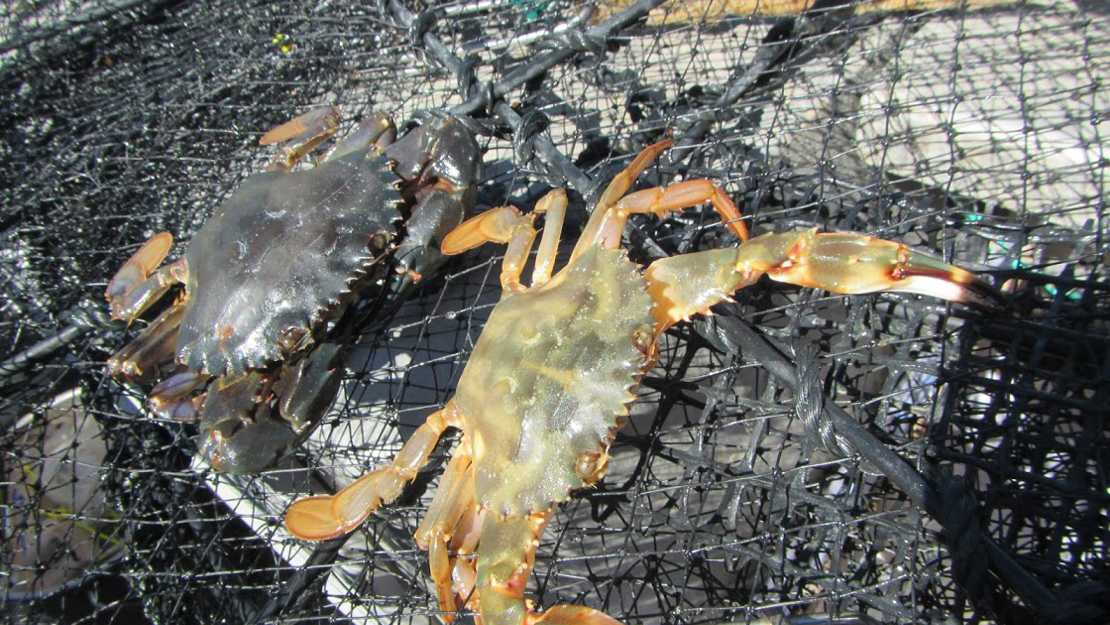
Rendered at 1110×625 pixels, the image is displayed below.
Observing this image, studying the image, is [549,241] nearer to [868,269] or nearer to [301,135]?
[868,269]

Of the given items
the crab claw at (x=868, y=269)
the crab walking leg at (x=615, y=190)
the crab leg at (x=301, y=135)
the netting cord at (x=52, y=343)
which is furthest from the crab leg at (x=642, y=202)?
the netting cord at (x=52, y=343)

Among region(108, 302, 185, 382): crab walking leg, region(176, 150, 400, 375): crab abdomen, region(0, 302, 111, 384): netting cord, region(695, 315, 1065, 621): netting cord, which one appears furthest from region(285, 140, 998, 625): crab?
region(0, 302, 111, 384): netting cord

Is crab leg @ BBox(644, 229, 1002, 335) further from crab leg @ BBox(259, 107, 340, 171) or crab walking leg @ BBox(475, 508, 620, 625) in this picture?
crab leg @ BBox(259, 107, 340, 171)

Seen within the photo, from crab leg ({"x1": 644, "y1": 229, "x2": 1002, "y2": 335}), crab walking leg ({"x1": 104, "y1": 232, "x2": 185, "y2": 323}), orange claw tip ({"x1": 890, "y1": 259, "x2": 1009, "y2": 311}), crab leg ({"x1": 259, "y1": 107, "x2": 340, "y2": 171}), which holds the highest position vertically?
crab leg ({"x1": 259, "y1": 107, "x2": 340, "y2": 171})

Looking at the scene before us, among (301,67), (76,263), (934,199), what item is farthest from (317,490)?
(934,199)

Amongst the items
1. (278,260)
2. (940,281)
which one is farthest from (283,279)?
(940,281)

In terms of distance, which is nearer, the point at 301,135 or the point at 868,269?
the point at 868,269

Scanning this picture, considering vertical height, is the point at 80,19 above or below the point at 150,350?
above
